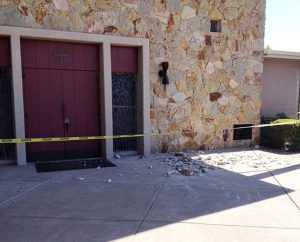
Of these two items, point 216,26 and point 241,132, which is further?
point 241,132

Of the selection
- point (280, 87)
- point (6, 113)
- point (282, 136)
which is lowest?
point (282, 136)

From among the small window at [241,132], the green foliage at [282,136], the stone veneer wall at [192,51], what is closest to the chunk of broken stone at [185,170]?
the stone veneer wall at [192,51]

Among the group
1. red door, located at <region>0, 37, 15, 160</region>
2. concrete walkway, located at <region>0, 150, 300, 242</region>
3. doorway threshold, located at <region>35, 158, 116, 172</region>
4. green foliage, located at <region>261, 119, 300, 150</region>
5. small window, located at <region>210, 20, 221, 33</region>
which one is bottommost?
concrete walkway, located at <region>0, 150, 300, 242</region>

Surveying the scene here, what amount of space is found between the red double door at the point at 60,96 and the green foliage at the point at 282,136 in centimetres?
557

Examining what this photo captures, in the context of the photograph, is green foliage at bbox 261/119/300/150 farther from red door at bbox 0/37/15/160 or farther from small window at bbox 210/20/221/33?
red door at bbox 0/37/15/160

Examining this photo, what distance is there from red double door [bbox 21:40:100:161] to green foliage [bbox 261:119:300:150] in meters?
5.57

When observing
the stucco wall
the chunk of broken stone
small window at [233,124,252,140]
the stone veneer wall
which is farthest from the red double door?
the stucco wall

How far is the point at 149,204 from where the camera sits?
200 inches

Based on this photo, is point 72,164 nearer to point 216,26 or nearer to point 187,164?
point 187,164

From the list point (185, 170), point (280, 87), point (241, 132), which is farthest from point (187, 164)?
point (280, 87)

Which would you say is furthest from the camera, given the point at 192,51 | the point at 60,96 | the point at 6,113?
the point at 192,51

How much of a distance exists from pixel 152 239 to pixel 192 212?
1.07 metres

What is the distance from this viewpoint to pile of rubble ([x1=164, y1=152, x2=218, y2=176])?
280 inches

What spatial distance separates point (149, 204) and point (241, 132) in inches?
248
